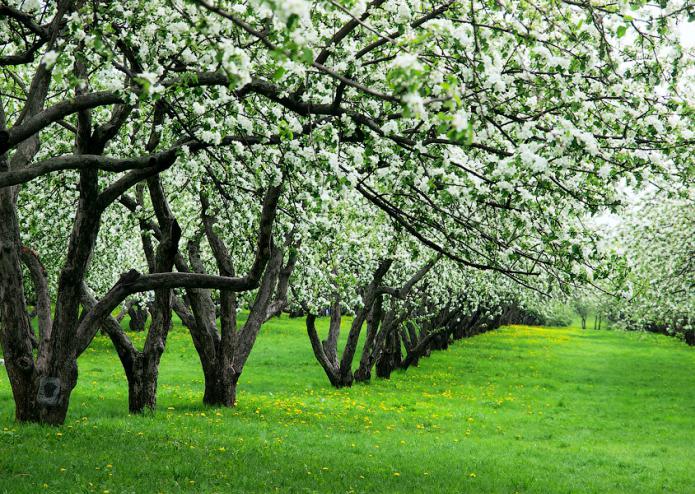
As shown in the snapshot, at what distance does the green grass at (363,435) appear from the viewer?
34.7ft

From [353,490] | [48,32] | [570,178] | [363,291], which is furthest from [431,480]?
[363,291]

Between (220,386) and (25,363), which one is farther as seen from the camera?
(220,386)

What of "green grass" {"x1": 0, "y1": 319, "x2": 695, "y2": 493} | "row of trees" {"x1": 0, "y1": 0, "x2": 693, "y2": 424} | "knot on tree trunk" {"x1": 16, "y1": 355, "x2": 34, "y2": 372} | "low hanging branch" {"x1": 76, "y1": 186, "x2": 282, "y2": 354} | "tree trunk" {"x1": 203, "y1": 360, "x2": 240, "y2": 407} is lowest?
"green grass" {"x1": 0, "y1": 319, "x2": 695, "y2": 493}

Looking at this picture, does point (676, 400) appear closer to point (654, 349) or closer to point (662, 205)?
point (662, 205)

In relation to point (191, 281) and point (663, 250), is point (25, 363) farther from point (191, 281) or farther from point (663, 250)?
point (663, 250)

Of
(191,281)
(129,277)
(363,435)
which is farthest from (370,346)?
(191,281)

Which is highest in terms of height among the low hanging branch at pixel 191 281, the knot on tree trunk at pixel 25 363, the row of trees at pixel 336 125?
the row of trees at pixel 336 125

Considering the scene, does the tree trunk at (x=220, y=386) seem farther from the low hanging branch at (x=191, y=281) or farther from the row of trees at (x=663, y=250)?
the row of trees at (x=663, y=250)

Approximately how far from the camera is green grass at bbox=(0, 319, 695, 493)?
10562 mm

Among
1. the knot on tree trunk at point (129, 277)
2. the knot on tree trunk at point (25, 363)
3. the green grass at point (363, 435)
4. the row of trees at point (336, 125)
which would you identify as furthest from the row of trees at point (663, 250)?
the knot on tree trunk at point (25, 363)

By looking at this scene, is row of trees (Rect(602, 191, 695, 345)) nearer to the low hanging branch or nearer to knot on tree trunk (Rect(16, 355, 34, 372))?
the low hanging branch

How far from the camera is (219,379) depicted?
18.6m

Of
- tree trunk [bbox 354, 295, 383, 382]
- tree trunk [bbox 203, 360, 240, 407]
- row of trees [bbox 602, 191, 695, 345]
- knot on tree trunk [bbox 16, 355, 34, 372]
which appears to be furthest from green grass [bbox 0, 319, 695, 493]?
row of trees [bbox 602, 191, 695, 345]

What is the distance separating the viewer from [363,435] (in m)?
17.1
